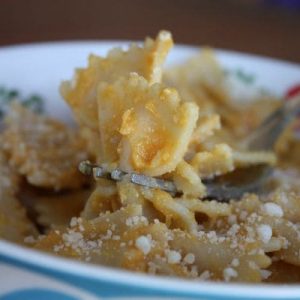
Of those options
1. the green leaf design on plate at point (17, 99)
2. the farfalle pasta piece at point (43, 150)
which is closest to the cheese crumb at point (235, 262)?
the farfalle pasta piece at point (43, 150)

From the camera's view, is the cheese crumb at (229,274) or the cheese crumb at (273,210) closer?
the cheese crumb at (229,274)

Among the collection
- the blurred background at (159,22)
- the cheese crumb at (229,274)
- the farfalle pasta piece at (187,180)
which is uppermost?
the blurred background at (159,22)

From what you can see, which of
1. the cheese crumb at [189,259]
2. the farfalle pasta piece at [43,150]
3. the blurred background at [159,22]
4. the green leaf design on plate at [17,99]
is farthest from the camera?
the blurred background at [159,22]

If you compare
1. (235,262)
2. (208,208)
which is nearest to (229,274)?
(235,262)

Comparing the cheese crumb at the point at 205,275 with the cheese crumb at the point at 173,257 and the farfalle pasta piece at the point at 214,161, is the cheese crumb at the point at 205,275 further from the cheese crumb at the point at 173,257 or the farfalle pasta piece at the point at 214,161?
the farfalle pasta piece at the point at 214,161

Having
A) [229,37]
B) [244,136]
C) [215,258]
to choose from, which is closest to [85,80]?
[215,258]

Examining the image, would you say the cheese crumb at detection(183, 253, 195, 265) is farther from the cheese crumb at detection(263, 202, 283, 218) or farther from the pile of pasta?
the cheese crumb at detection(263, 202, 283, 218)

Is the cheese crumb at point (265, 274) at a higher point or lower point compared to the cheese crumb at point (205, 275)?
higher

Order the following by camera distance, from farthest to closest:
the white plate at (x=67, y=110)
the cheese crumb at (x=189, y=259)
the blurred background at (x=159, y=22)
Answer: the blurred background at (x=159, y=22), the cheese crumb at (x=189, y=259), the white plate at (x=67, y=110)
